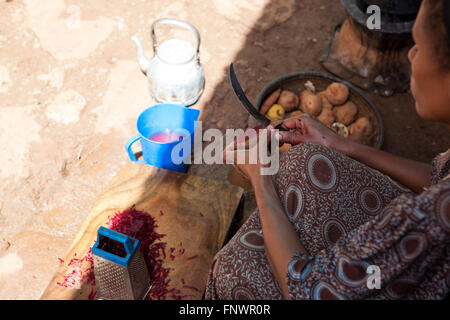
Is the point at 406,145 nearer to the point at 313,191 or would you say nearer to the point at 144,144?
the point at 313,191

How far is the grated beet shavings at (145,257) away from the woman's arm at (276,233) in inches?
20.1

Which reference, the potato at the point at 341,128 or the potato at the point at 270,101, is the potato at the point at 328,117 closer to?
the potato at the point at 341,128

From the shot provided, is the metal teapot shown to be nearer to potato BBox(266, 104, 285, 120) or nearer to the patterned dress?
potato BBox(266, 104, 285, 120)

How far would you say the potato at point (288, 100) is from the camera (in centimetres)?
277

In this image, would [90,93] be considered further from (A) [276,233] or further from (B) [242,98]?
(A) [276,233]

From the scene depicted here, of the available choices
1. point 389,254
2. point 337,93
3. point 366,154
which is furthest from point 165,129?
point 389,254

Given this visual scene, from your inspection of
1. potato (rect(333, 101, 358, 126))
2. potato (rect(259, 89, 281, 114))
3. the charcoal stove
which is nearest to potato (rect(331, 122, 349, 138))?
potato (rect(333, 101, 358, 126))

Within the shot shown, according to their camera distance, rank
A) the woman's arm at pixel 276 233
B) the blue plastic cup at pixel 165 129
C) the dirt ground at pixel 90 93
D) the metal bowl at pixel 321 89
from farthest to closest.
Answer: the metal bowl at pixel 321 89 → the dirt ground at pixel 90 93 → the blue plastic cup at pixel 165 129 → the woman's arm at pixel 276 233

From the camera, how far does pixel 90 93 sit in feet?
10.0

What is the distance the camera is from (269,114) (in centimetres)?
276

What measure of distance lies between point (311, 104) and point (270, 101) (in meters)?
0.30

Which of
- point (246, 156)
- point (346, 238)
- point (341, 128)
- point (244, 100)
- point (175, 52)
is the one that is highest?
point (346, 238)

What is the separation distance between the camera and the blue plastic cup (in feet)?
6.97

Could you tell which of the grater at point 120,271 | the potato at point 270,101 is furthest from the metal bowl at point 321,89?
the grater at point 120,271
